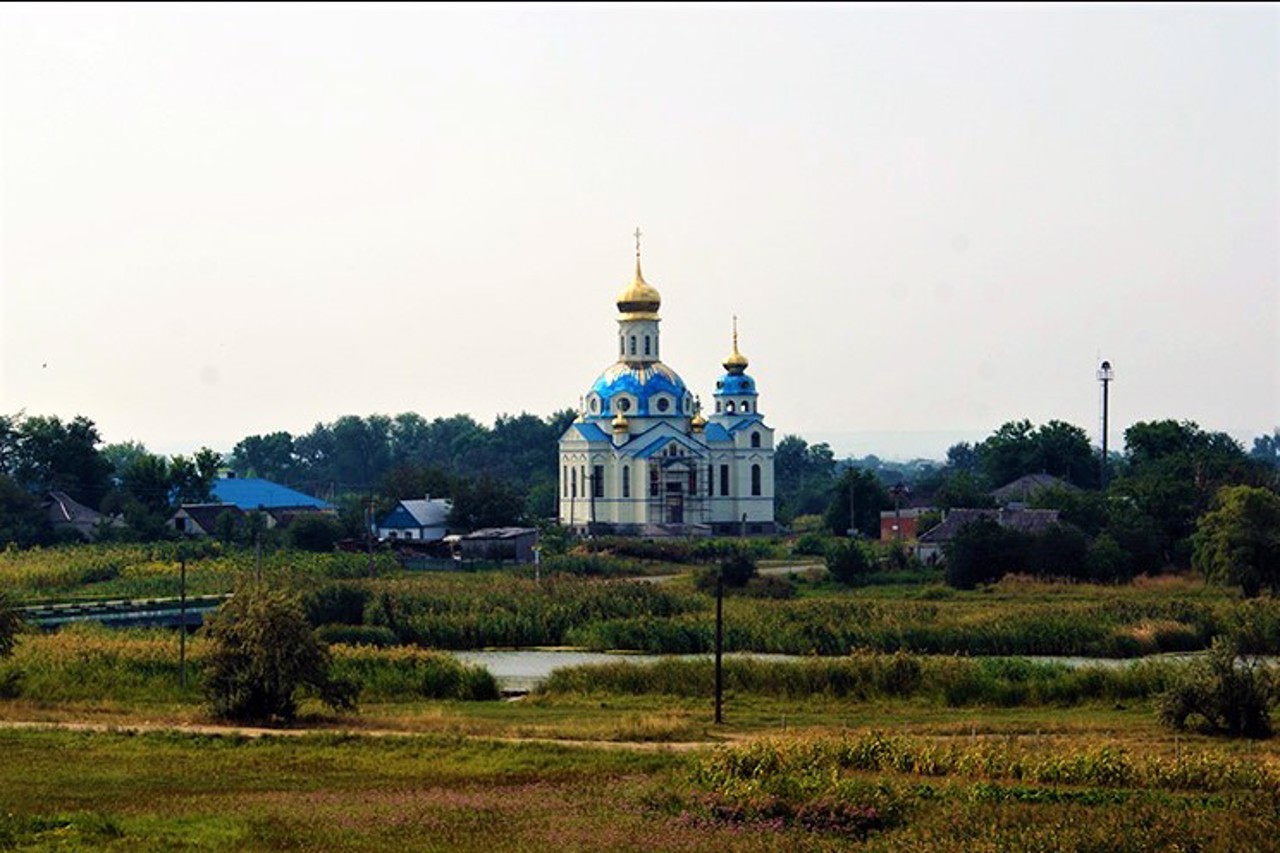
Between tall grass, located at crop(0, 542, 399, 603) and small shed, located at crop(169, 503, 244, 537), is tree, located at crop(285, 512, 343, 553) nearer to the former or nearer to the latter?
tall grass, located at crop(0, 542, 399, 603)

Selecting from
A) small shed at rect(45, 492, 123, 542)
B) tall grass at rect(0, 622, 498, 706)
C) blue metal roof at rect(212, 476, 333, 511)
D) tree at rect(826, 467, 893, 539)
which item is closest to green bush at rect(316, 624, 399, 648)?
tall grass at rect(0, 622, 498, 706)

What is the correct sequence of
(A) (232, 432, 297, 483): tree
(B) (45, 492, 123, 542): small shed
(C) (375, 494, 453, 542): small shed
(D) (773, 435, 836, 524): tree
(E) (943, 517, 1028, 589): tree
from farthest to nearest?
(A) (232, 432, 297, 483): tree < (D) (773, 435, 836, 524): tree < (C) (375, 494, 453, 542): small shed < (B) (45, 492, 123, 542): small shed < (E) (943, 517, 1028, 589): tree

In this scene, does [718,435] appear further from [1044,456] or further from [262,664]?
[262,664]

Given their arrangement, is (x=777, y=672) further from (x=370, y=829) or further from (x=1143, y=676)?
(x=370, y=829)

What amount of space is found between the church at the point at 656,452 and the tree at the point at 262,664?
48216 millimetres

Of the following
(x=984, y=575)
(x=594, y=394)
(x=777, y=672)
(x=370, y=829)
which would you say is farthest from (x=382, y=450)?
(x=370, y=829)

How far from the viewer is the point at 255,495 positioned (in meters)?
84.6

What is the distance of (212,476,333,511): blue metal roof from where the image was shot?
272ft

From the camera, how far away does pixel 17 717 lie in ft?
105

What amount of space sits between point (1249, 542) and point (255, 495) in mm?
45560

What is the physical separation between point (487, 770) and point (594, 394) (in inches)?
2291

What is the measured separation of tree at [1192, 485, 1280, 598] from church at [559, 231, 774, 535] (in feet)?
103

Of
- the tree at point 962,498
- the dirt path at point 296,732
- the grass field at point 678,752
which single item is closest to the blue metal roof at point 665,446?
the tree at point 962,498

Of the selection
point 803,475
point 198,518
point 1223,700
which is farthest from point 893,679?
point 803,475
